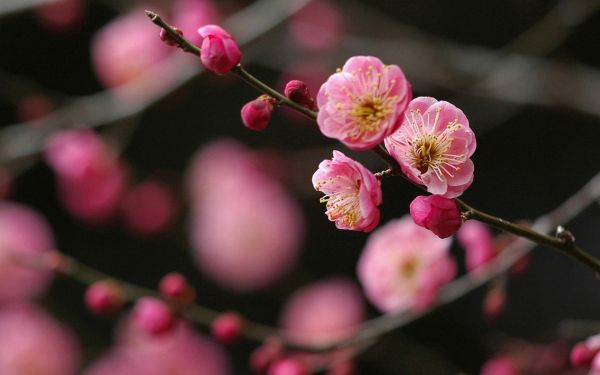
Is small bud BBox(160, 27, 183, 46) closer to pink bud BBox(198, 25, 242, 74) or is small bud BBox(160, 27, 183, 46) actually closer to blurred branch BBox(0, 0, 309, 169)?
pink bud BBox(198, 25, 242, 74)

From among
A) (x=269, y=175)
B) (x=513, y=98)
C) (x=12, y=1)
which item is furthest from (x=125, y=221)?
(x=513, y=98)

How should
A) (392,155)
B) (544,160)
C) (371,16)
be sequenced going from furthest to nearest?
(371,16), (544,160), (392,155)

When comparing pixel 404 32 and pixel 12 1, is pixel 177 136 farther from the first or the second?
pixel 404 32

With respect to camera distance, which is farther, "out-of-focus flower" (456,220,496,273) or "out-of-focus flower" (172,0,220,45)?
"out-of-focus flower" (172,0,220,45)

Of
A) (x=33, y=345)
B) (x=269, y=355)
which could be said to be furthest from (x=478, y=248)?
(x=33, y=345)

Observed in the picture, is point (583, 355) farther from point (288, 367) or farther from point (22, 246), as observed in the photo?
point (22, 246)

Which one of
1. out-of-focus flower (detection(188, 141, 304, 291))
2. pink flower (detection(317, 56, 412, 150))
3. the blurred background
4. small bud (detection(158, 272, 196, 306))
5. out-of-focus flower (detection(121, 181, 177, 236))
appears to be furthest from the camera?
out-of-focus flower (detection(121, 181, 177, 236))

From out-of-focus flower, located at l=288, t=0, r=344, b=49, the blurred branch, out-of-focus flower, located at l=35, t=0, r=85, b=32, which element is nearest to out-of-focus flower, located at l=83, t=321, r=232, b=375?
the blurred branch

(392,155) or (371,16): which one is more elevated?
(392,155)
